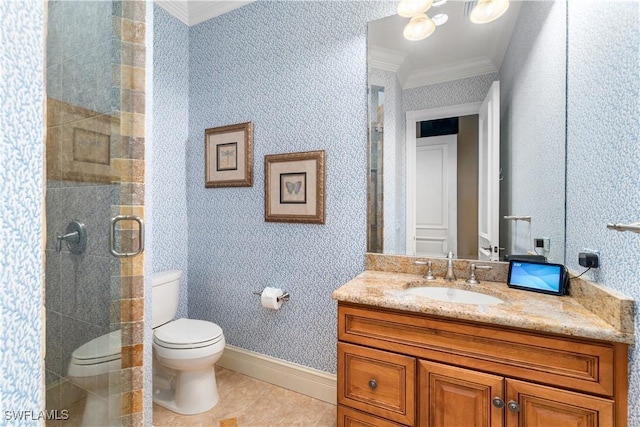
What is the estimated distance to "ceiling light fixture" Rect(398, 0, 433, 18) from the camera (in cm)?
157

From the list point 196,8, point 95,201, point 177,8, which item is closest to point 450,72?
point 95,201

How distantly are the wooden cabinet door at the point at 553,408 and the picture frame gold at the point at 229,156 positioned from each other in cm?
185

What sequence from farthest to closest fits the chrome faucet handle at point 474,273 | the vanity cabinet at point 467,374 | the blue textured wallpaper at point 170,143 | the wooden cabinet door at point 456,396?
the blue textured wallpaper at point 170,143 → the chrome faucet handle at point 474,273 → the wooden cabinet door at point 456,396 → the vanity cabinet at point 467,374

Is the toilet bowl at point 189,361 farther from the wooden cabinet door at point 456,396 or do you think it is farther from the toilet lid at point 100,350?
the wooden cabinet door at point 456,396

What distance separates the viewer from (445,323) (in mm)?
1126

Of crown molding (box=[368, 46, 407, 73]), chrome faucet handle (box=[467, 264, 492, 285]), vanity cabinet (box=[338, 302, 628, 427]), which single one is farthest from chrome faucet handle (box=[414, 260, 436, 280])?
crown molding (box=[368, 46, 407, 73])

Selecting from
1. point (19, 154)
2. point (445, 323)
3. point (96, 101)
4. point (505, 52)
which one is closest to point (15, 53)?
point (19, 154)

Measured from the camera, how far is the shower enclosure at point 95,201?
83 cm

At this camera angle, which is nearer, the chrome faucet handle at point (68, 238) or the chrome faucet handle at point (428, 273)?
the chrome faucet handle at point (68, 238)

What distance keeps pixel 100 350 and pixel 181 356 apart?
2.16 feet

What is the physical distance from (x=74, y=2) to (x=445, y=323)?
5.38 ft

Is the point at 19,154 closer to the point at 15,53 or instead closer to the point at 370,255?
the point at 15,53

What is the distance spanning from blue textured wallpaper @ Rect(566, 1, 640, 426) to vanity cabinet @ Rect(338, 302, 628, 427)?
0.09 metres

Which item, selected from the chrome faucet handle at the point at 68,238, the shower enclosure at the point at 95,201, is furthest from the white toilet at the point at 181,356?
the chrome faucet handle at the point at 68,238
